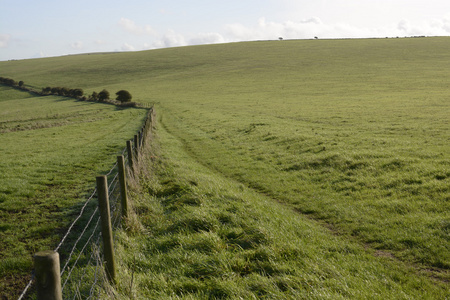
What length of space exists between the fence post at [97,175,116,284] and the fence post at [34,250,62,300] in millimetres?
2023

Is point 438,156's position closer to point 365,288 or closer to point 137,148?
point 365,288

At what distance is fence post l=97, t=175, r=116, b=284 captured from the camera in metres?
4.91

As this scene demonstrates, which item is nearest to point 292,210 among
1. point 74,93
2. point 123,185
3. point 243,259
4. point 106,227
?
point 243,259

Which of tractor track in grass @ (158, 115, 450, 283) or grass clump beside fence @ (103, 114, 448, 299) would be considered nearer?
grass clump beside fence @ (103, 114, 448, 299)

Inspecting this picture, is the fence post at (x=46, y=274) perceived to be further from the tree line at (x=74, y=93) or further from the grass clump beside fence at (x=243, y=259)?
the tree line at (x=74, y=93)

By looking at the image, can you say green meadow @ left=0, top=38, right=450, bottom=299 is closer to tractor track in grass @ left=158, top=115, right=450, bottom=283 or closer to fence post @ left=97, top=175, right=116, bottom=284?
tractor track in grass @ left=158, top=115, right=450, bottom=283

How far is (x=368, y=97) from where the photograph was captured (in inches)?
1634

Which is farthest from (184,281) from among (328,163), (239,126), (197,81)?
(197,81)

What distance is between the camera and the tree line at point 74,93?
5225cm

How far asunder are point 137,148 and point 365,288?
801 cm

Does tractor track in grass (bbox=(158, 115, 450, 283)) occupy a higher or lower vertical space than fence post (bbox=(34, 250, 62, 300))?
lower

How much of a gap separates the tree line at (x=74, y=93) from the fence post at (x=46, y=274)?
156ft

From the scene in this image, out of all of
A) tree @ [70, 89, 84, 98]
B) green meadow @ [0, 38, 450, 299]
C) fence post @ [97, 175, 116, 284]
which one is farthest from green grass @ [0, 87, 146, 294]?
tree @ [70, 89, 84, 98]

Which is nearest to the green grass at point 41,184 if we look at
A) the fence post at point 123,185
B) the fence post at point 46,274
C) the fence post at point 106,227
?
the fence post at point 123,185
